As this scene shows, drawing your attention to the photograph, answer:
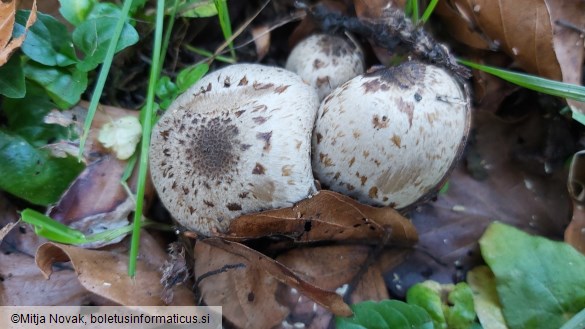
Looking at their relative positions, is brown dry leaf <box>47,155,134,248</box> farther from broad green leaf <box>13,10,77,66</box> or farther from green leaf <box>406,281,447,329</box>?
green leaf <box>406,281,447,329</box>

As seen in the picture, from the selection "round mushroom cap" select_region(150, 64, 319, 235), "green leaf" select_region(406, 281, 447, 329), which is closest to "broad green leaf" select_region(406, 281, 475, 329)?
"green leaf" select_region(406, 281, 447, 329)

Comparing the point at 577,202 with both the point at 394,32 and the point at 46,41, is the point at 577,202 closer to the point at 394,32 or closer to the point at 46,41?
the point at 394,32

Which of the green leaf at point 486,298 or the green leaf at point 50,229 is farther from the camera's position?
the green leaf at point 486,298

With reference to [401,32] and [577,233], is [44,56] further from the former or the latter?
[577,233]

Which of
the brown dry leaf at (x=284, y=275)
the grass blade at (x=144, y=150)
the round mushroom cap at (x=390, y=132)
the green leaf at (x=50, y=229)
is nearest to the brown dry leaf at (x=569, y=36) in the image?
the round mushroom cap at (x=390, y=132)

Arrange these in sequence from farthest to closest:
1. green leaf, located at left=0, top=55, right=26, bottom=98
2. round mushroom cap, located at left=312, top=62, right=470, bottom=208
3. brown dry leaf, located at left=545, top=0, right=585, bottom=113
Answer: brown dry leaf, located at left=545, top=0, right=585, bottom=113 < green leaf, located at left=0, top=55, right=26, bottom=98 < round mushroom cap, located at left=312, top=62, right=470, bottom=208

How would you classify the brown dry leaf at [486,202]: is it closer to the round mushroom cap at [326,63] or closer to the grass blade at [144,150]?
the round mushroom cap at [326,63]

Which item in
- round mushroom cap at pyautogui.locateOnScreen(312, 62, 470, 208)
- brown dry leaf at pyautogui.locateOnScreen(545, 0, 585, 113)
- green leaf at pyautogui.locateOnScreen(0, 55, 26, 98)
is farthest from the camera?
brown dry leaf at pyautogui.locateOnScreen(545, 0, 585, 113)
